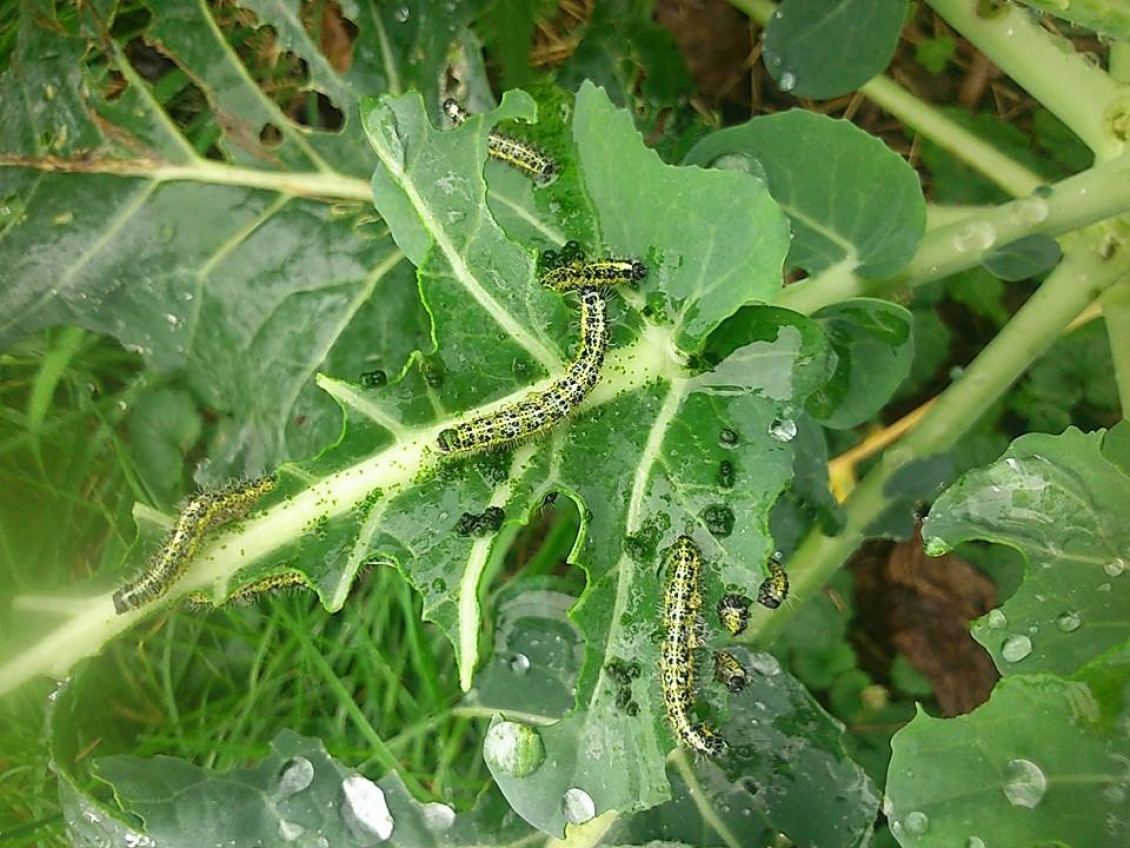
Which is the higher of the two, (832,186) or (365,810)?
(832,186)

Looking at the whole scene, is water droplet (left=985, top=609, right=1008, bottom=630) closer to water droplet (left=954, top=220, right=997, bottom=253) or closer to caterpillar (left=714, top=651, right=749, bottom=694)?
caterpillar (left=714, top=651, right=749, bottom=694)

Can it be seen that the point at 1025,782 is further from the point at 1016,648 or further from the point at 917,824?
the point at 1016,648

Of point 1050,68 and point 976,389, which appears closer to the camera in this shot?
point 1050,68

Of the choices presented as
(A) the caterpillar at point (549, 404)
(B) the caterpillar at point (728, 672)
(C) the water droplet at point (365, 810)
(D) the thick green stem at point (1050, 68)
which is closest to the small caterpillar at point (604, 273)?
(A) the caterpillar at point (549, 404)

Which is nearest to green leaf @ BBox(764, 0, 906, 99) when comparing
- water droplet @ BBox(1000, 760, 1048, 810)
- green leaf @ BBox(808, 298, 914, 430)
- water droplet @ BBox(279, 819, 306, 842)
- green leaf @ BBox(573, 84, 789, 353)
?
green leaf @ BBox(808, 298, 914, 430)

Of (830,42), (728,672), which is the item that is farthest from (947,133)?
(728,672)

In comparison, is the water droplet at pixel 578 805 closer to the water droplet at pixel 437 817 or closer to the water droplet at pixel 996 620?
the water droplet at pixel 437 817

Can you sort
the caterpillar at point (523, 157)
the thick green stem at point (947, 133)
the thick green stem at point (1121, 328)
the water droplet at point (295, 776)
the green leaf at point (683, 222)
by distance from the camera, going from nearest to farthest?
the green leaf at point (683, 222)
the caterpillar at point (523, 157)
the water droplet at point (295, 776)
the thick green stem at point (1121, 328)
the thick green stem at point (947, 133)
